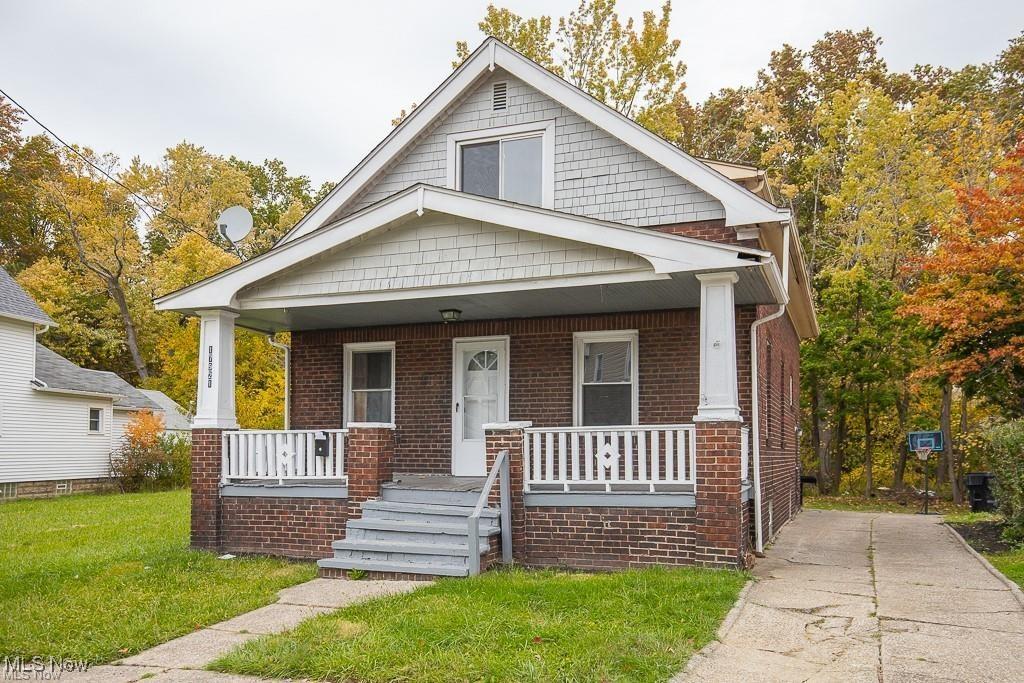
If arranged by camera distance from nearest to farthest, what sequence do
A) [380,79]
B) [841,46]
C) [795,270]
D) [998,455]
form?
[998,455] → [795,270] → [380,79] → [841,46]

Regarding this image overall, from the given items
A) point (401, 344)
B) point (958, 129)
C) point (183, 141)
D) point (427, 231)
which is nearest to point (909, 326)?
point (958, 129)

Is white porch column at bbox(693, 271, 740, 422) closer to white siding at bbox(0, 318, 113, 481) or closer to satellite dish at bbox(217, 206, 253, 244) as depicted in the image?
satellite dish at bbox(217, 206, 253, 244)

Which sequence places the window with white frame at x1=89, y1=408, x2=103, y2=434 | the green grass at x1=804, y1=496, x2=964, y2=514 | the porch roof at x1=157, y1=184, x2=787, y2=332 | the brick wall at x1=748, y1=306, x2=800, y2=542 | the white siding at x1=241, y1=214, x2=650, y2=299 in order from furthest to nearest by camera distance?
the window with white frame at x1=89, y1=408, x2=103, y2=434 → the green grass at x1=804, y1=496, x2=964, y2=514 → the brick wall at x1=748, y1=306, x2=800, y2=542 → the white siding at x1=241, y1=214, x2=650, y2=299 → the porch roof at x1=157, y1=184, x2=787, y2=332

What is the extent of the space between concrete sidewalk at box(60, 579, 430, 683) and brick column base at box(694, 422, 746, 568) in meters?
2.74

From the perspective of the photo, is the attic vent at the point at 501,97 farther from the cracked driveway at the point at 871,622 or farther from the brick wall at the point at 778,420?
the cracked driveway at the point at 871,622

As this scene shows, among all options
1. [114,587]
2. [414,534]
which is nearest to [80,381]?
[114,587]

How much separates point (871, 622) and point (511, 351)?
19.6ft

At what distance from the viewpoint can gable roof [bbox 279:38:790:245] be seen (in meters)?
9.76

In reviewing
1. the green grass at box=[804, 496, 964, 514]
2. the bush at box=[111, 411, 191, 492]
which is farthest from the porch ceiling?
the bush at box=[111, 411, 191, 492]

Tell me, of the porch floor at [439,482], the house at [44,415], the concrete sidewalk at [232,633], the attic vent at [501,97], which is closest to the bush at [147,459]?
the house at [44,415]

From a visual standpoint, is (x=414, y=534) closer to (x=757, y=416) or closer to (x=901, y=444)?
(x=757, y=416)

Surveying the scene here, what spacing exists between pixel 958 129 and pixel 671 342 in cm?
1938

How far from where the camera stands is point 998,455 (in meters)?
11.3

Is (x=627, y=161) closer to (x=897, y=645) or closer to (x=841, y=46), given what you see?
(x=897, y=645)
